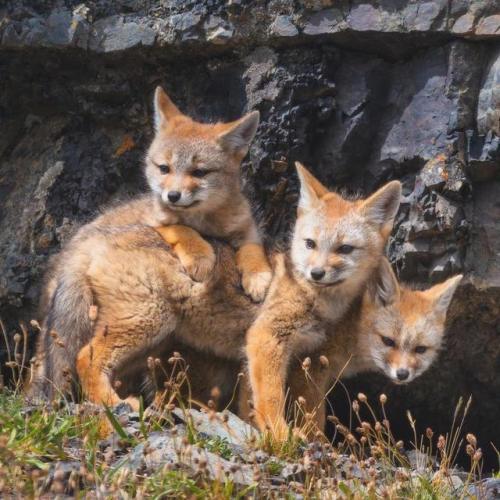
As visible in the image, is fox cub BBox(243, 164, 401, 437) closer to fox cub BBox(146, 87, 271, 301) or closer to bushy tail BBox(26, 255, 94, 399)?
fox cub BBox(146, 87, 271, 301)

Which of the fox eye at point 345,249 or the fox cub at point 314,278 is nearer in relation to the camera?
the fox cub at point 314,278

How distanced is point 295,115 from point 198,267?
163 centimetres

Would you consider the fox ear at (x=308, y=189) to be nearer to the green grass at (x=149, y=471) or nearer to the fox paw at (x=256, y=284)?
the fox paw at (x=256, y=284)

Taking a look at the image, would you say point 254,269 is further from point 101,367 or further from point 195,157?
point 101,367

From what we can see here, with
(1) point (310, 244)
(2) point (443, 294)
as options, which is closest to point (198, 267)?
(1) point (310, 244)

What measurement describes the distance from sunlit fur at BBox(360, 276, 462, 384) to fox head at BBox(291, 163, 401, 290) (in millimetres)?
358

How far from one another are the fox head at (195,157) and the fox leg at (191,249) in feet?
0.64

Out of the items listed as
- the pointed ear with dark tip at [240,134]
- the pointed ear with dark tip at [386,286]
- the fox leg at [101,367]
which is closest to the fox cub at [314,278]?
the pointed ear with dark tip at [386,286]

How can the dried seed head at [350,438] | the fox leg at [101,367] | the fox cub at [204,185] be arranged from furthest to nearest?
the fox cub at [204,185]
the fox leg at [101,367]
the dried seed head at [350,438]

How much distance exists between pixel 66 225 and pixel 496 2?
165 inches

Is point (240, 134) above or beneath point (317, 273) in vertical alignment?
above

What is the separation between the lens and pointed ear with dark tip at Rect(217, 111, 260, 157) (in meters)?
7.36

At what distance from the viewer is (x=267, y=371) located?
6598 millimetres

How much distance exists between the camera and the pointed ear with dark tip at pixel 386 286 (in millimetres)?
6902
